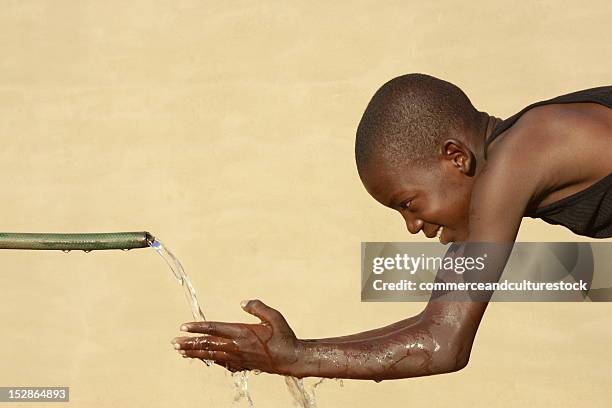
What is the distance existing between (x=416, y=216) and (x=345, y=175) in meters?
3.87

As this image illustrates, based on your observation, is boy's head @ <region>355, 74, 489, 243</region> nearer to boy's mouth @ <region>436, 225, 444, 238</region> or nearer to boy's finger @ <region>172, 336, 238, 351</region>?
boy's mouth @ <region>436, 225, 444, 238</region>

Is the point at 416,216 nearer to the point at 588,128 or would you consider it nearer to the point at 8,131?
the point at 588,128

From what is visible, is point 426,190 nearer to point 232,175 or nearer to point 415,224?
point 415,224

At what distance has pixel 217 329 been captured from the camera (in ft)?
9.64

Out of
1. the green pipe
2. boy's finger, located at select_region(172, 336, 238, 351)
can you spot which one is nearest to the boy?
boy's finger, located at select_region(172, 336, 238, 351)

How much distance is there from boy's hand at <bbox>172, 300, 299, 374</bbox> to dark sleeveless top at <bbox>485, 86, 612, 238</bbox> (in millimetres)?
841

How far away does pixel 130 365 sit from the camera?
6637 millimetres

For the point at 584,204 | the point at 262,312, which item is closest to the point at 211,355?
the point at 262,312

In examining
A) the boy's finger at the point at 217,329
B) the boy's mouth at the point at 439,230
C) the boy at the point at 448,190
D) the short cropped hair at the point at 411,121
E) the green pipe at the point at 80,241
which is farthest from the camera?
the green pipe at the point at 80,241

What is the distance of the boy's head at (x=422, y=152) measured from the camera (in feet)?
10.5

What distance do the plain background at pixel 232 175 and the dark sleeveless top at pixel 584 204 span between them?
308 cm

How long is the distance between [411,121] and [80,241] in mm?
1156

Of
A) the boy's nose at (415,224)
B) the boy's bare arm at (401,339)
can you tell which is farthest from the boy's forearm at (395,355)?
the boy's nose at (415,224)

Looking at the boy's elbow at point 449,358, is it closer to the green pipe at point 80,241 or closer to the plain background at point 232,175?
the green pipe at point 80,241
